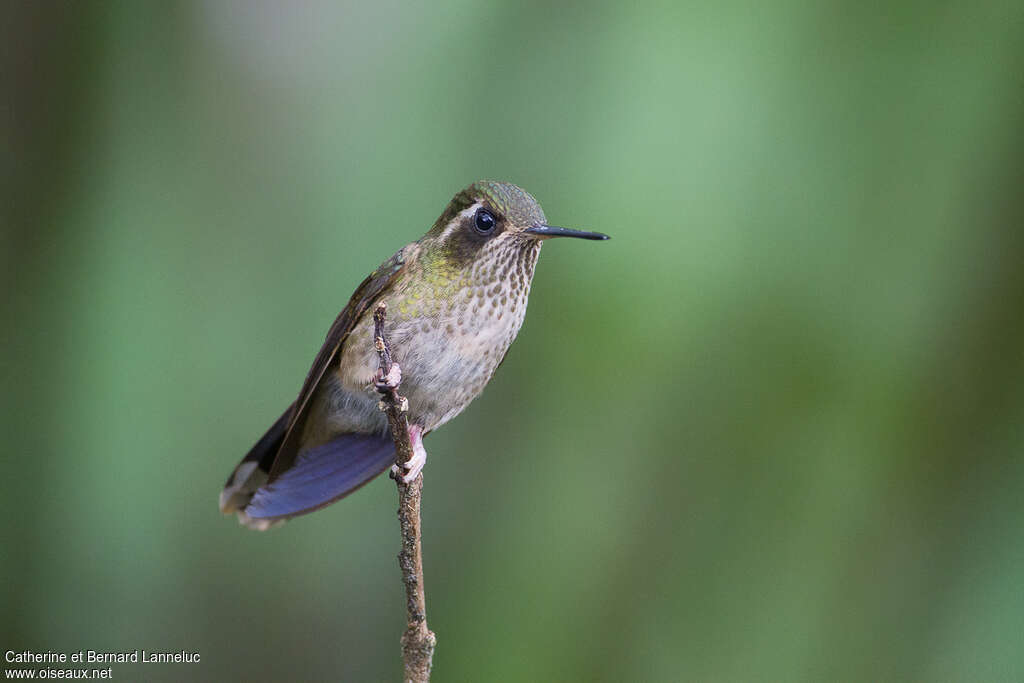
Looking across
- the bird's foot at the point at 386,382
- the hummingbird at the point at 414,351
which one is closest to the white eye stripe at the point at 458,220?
the hummingbird at the point at 414,351

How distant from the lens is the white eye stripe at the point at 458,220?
5.63 feet

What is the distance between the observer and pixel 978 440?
3.32m

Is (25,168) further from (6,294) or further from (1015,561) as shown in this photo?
(1015,561)

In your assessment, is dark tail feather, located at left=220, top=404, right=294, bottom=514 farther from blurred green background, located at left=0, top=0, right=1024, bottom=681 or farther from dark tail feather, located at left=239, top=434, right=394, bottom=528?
blurred green background, located at left=0, top=0, right=1024, bottom=681

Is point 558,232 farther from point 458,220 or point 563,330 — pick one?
point 563,330

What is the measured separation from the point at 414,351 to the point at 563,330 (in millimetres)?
1791

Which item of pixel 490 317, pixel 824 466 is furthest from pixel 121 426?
pixel 824 466

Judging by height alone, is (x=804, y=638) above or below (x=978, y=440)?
below

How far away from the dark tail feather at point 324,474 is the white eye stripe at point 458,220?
51cm

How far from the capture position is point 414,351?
1.77 metres

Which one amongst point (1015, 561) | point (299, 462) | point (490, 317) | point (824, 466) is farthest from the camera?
point (824, 466)

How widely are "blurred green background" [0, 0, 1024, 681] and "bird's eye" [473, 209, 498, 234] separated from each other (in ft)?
5.56

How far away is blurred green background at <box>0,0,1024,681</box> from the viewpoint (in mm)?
3338

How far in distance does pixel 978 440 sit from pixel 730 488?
2.96 ft
